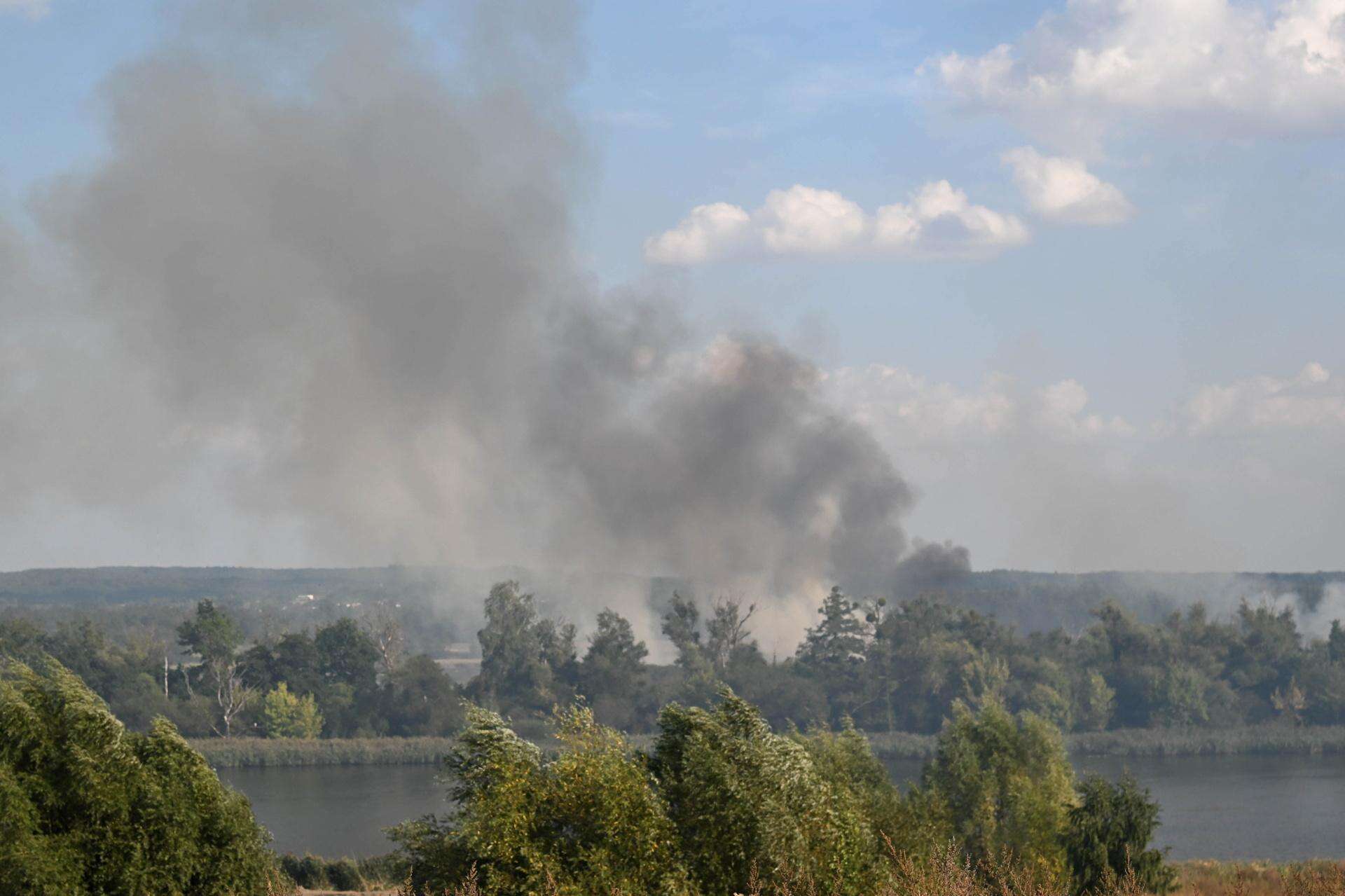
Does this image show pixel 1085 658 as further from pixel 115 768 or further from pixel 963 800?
pixel 115 768

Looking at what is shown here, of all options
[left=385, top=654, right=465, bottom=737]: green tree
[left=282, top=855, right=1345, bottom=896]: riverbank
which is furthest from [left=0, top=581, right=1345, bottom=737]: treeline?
[left=282, top=855, right=1345, bottom=896]: riverbank

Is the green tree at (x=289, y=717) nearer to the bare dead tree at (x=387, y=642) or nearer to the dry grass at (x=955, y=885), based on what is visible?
the bare dead tree at (x=387, y=642)

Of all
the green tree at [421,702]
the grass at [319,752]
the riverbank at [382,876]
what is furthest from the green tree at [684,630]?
the riverbank at [382,876]

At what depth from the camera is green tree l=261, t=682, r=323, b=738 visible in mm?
116000

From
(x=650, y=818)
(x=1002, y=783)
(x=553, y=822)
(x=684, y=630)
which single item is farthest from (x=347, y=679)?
(x=650, y=818)

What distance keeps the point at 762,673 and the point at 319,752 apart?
39.9 meters

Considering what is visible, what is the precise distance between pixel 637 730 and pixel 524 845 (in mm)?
101429

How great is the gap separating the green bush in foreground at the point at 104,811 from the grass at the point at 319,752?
262 feet

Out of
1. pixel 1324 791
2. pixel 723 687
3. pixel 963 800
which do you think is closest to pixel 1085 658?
pixel 1324 791

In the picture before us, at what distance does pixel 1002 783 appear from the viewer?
57062 millimetres

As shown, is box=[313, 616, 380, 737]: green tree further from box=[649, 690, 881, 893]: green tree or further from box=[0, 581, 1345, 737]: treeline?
box=[649, 690, 881, 893]: green tree

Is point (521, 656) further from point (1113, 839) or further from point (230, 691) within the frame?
point (1113, 839)

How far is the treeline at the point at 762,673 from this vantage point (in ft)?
393

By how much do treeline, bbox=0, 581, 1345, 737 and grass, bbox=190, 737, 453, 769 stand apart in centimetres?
278
